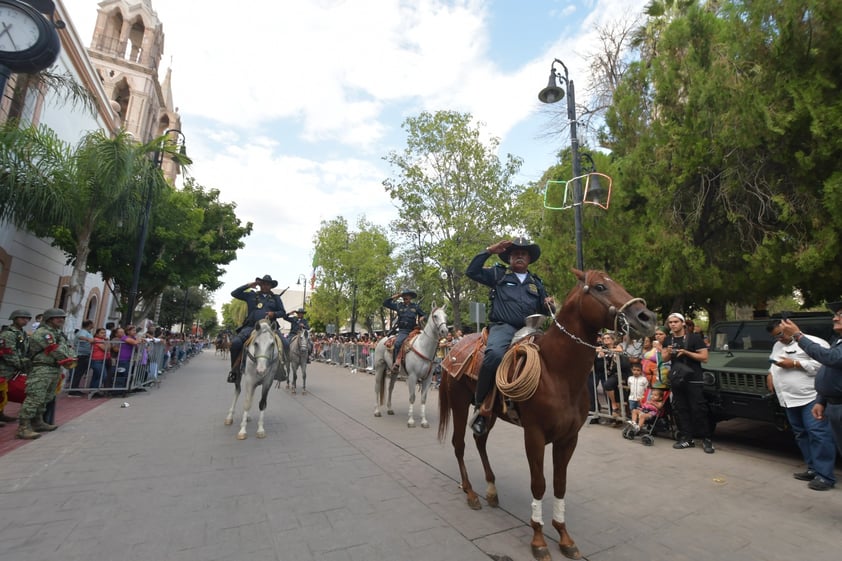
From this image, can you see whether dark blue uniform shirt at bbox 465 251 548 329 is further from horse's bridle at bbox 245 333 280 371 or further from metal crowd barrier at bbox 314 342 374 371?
metal crowd barrier at bbox 314 342 374 371

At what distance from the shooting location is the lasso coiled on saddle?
3230 mm

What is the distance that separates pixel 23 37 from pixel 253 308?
5.18 m

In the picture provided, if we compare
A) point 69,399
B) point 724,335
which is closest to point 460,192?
point 724,335

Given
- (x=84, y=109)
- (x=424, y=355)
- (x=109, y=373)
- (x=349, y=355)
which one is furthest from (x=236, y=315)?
(x=349, y=355)

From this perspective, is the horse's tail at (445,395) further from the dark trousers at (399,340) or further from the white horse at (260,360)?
the dark trousers at (399,340)

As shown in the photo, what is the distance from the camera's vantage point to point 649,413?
691 centimetres

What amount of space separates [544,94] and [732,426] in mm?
8621

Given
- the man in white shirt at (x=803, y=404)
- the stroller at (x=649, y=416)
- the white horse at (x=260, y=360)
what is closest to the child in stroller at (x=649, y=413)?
the stroller at (x=649, y=416)

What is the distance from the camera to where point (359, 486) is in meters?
4.36

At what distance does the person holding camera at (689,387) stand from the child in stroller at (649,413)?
12.8 inches

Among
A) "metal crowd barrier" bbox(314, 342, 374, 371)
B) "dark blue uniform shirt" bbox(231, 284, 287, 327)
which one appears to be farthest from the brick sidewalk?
"metal crowd barrier" bbox(314, 342, 374, 371)

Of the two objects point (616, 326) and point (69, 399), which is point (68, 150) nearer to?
point (69, 399)

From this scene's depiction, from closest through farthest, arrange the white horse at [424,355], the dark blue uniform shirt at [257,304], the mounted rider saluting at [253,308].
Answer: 1. the mounted rider saluting at [253,308]
2. the dark blue uniform shirt at [257,304]
3. the white horse at [424,355]

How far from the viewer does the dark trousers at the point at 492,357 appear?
3756 mm
